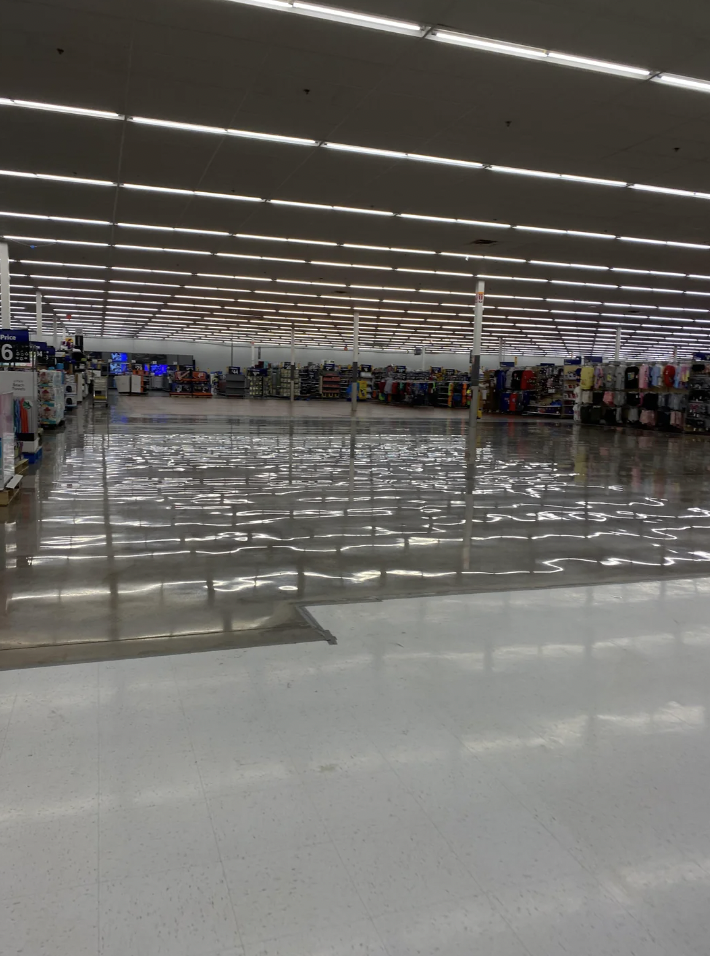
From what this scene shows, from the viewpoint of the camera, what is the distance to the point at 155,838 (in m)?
1.90

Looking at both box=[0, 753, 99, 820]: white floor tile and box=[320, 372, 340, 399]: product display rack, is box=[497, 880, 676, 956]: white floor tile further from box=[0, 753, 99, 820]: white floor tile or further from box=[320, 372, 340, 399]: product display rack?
box=[320, 372, 340, 399]: product display rack

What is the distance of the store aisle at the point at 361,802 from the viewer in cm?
162

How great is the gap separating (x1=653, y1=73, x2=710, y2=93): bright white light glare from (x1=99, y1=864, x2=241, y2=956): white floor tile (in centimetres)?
794

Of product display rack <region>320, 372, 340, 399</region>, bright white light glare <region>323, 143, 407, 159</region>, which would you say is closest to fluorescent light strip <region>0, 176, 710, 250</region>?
bright white light glare <region>323, 143, 407, 159</region>

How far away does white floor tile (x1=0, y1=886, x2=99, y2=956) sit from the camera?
1.52 metres

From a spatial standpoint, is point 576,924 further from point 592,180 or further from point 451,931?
point 592,180

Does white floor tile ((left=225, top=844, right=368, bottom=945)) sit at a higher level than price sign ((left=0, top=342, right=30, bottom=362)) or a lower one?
lower

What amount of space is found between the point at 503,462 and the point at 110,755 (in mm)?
10466

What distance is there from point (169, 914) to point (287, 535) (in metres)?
4.29

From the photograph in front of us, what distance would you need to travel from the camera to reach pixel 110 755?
2314 mm

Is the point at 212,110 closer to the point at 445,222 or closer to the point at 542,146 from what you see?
the point at 542,146

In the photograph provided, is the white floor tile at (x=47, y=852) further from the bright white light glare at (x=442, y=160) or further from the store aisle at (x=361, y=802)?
the bright white light glare at (x=442, y=160)

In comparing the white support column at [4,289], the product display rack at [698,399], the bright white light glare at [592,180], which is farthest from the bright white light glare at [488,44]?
the product display rack at [698,399]

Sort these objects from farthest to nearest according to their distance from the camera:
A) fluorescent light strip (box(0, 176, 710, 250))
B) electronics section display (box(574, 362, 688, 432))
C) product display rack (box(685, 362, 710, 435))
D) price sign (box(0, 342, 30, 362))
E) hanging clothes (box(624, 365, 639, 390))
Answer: hanging clothes (box(624, 365, 639, 390)), electronics section display (box(574, 362, 688, 432)), product display rack (box(685, 362, 710, 435)), fluorescent light strip (box(0, 176, 710, 250)), price sign (box(0, 342, 30, 362))
